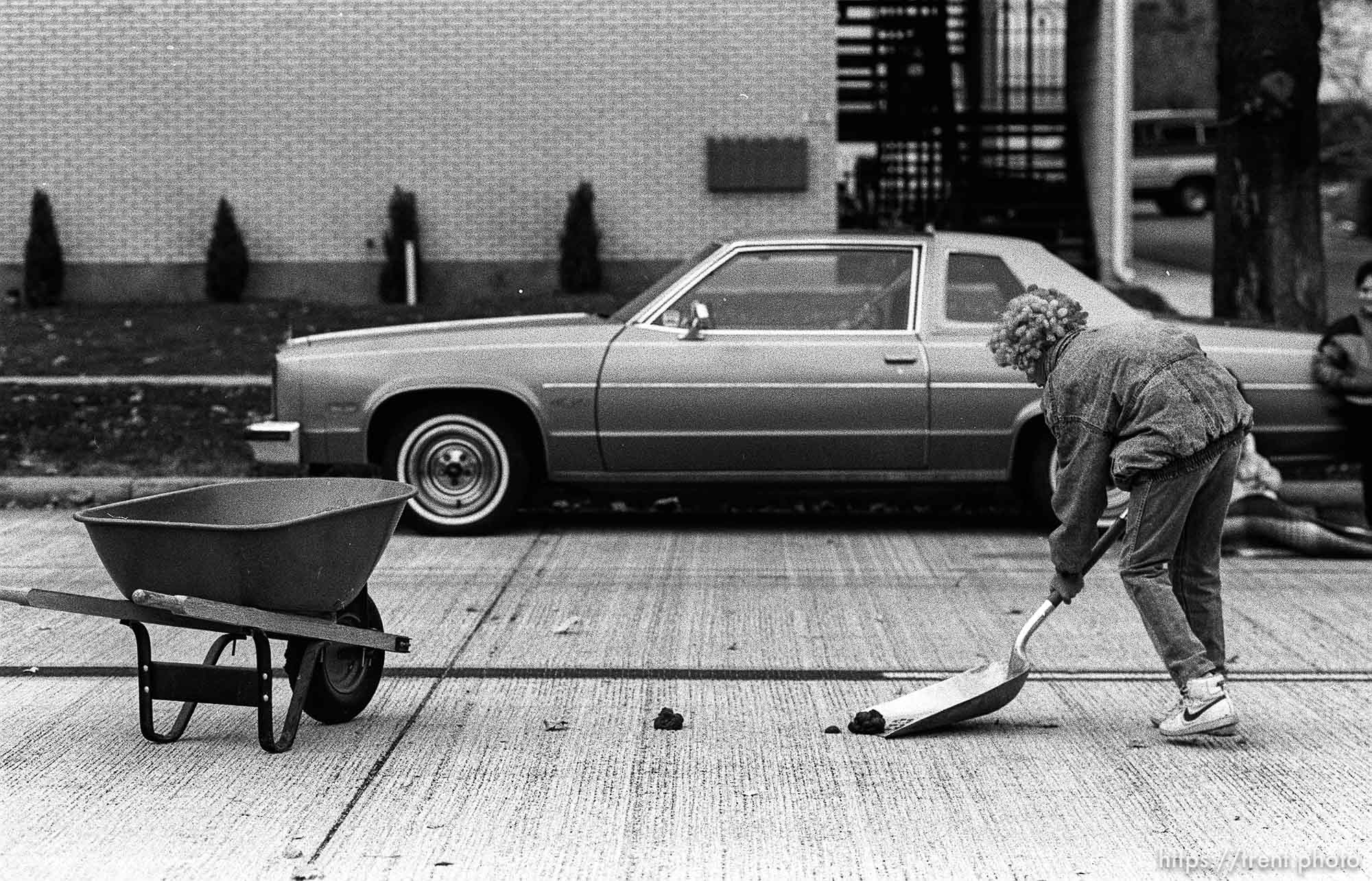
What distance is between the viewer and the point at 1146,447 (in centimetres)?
543

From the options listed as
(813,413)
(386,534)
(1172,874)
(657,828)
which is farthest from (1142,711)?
(813,413)

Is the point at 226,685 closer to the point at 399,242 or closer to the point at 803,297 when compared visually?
the point at 803,297

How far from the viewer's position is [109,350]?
14.5m

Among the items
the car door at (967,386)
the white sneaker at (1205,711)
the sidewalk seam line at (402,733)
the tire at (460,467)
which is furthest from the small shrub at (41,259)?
the white sneaker at (1205,711)

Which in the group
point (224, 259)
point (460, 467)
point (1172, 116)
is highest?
point (1172, 116)

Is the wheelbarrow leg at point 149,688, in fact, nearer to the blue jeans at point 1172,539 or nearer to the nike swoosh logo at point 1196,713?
the blue jeans at point 1172,539

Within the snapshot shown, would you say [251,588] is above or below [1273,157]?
below

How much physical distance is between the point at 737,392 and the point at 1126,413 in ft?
13.3

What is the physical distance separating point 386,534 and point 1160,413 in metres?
2.41

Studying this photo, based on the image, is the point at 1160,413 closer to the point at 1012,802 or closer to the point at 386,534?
the point at 1012,802

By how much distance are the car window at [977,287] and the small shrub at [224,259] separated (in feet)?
30.9

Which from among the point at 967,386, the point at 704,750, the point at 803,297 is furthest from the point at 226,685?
the point at 967,386

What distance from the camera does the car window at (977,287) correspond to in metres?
9.55

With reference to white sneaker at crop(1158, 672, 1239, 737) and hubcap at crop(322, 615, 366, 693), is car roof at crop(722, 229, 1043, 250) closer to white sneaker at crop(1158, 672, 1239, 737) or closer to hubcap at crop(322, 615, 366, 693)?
hubcap at crop(322, 615, 366, 693)
